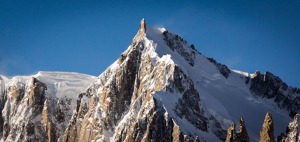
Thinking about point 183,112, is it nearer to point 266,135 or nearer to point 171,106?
point 171,106

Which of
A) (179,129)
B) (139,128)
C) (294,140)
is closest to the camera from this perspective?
(294,140)

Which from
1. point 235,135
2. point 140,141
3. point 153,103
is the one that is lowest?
point 235,135

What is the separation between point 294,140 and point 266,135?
6.30 meters

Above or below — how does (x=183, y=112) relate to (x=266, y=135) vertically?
above

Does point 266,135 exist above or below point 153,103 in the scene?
below

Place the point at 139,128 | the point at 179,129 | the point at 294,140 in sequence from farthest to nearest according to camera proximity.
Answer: the point at 139,128, the point at 179,129, the point at 294,140

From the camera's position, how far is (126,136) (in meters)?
200

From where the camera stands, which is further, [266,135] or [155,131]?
[155,131]

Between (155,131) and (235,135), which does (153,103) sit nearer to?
(155,131)

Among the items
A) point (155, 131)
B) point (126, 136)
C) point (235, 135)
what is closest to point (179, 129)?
point (155, 131)

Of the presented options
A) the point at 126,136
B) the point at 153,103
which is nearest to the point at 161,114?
the point at 153,103

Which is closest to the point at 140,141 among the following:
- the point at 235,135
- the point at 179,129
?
the point at 179,129

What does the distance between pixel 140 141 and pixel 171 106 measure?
15522mm

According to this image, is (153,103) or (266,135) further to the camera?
(153,103)
